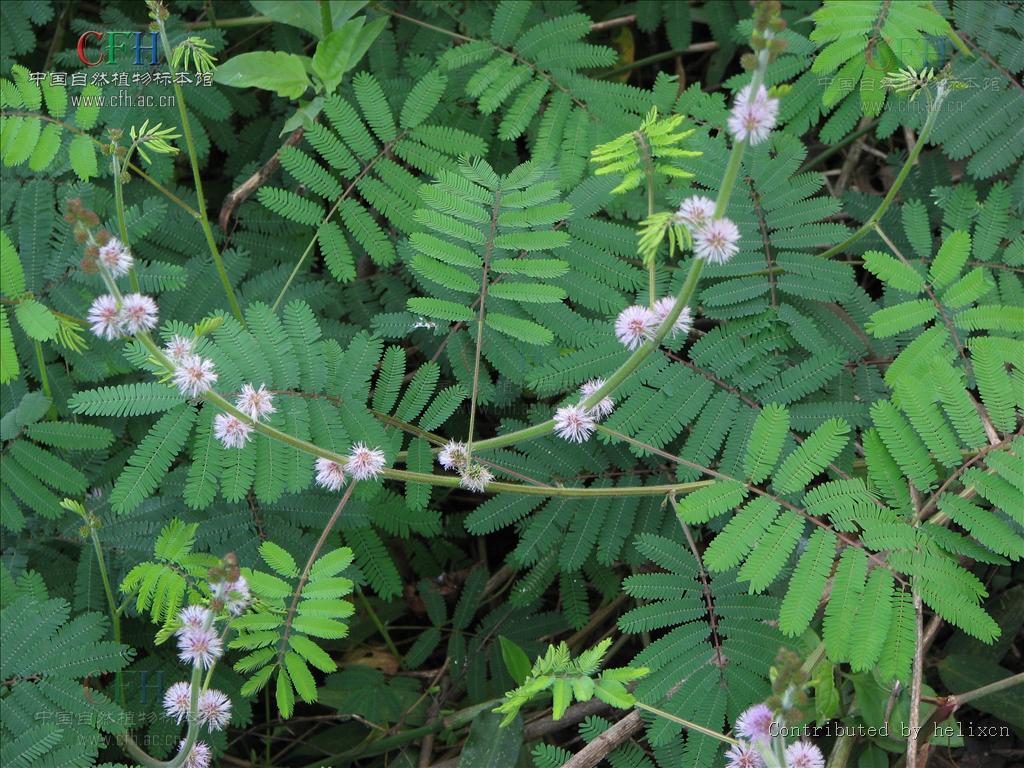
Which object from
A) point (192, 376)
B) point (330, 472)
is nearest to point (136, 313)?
point (192, 376)

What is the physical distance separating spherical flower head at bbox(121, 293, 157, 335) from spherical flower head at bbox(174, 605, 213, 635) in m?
0.70

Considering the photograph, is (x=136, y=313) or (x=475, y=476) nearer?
(x=136, y=313)

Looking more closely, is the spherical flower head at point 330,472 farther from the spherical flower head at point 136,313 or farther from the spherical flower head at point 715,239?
the spherical flower head at point 715,239

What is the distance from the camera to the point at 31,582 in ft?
10.4

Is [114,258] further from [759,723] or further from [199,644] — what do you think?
[759,723]

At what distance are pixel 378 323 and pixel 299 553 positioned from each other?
84 centimetres

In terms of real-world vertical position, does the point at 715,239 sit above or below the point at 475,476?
above

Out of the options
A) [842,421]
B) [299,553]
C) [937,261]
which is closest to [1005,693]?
[842,421]

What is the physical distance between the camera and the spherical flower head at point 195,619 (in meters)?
2.22

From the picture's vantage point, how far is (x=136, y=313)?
2.04 m

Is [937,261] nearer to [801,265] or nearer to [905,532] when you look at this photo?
[801,265]

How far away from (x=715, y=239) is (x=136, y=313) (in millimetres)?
1261

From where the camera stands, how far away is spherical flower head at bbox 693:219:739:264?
6.39 ft

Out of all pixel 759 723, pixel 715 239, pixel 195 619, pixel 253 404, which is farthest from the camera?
pixel 253 404
